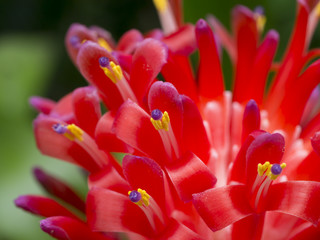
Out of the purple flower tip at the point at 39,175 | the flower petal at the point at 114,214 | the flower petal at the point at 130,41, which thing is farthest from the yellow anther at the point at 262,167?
the purple flower tip at the point at 39,175

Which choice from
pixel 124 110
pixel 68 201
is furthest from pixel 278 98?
pixel 68 201

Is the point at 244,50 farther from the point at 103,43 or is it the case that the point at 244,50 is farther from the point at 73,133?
the point at 73,133

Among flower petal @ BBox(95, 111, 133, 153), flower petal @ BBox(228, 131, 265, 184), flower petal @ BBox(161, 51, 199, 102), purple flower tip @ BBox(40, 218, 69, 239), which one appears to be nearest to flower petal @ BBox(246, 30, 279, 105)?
flower petal @ BBox(161, 51, 199, 102)

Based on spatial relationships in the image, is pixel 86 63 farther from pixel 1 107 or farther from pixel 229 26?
pixel 1 107

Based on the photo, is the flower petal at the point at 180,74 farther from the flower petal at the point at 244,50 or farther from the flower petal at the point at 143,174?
the flower petal at the point at 143,174

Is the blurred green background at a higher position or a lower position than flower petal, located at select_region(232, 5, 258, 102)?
higher

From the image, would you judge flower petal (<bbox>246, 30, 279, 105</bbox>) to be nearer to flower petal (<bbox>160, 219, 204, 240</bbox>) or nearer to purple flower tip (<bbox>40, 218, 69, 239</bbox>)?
flower petal (<bbox>160, 219, 204, 240</bbox>)
